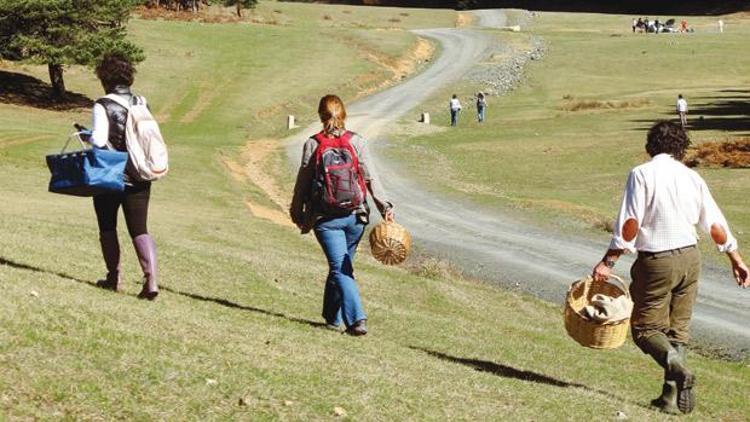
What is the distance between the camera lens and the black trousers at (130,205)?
10.3m

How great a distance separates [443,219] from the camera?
31047 mm

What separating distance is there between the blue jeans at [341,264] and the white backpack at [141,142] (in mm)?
1662

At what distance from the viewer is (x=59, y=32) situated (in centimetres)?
5525

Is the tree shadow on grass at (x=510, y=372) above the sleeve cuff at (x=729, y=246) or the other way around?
the other way around

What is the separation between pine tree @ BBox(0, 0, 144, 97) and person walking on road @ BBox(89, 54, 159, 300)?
4475 cm

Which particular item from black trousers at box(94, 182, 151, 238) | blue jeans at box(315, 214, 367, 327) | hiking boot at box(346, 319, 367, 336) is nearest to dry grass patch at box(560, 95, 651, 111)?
blue jeans at box(315, 214, 367, 327)

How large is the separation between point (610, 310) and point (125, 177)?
15.1 feet

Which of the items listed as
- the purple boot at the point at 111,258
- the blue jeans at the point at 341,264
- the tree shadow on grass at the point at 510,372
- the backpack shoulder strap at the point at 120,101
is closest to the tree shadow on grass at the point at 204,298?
the purple boot at the point at 111,258

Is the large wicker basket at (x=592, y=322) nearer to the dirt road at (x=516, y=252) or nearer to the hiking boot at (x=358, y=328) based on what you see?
the hiking boot at (x=358, y=328)

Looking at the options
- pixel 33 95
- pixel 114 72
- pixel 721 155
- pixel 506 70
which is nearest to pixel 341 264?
pixel 114 72

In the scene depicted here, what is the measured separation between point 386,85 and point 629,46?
89.0 feet

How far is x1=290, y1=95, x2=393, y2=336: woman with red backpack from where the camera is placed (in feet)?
33.4

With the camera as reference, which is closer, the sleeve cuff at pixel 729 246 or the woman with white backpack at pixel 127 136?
the sleeve cuff at pixel 729 246

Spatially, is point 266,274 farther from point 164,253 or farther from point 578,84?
point 578,84
